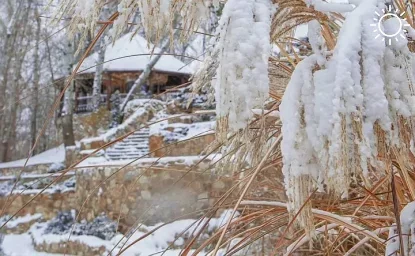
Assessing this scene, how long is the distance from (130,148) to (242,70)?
8.64 m

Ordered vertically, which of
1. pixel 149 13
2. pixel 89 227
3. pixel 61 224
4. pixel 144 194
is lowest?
pixel 61 224

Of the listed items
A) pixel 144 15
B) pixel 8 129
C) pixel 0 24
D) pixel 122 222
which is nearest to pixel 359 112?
pixel 144 15

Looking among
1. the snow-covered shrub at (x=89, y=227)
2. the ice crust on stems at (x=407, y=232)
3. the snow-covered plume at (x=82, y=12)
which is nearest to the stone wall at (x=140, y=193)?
the snow-covered shrub at (x=89, y=227)

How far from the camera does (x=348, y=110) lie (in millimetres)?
669

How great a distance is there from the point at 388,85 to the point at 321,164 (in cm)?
15

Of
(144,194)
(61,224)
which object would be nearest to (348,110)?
(144,194)

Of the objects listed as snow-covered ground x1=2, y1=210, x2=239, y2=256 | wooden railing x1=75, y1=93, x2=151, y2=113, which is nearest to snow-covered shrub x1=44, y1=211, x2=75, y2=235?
snow-covered ground x1=2, y1=210, x2=239, y2=256

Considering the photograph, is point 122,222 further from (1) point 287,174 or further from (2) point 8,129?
(2) point 8,129

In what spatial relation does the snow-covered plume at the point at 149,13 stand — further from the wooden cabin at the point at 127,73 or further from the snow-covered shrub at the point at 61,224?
the wooden cabin at the point at 127,73

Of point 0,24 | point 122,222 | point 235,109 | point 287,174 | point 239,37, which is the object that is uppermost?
point 0,24

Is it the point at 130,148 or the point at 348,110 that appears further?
the point at 130,148

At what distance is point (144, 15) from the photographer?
84 cm

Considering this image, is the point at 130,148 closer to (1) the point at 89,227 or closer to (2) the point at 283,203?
(1) the point at 89,227

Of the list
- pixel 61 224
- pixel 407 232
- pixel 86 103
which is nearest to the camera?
pixel 407 232
